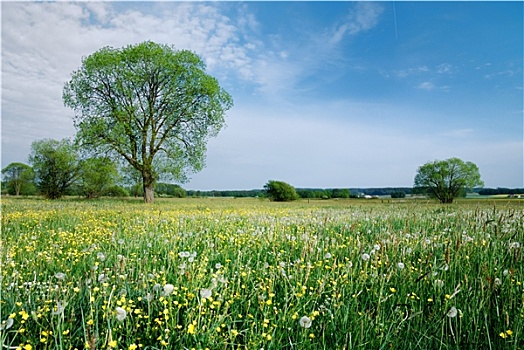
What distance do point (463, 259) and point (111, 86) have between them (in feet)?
98.5

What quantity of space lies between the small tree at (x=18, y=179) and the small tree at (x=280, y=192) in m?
33.6

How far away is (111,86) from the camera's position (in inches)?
1141

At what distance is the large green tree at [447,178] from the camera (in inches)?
2186

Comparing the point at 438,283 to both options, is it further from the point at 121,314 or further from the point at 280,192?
the point at 280,192

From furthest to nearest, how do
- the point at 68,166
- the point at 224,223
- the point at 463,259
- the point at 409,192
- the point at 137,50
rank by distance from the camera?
1. the point at 409,192
2. the point at 68,166
3. the point at 137,50
4. the point at 224,223
5. the point at 463,259

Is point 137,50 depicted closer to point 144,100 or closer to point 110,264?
point 144,100

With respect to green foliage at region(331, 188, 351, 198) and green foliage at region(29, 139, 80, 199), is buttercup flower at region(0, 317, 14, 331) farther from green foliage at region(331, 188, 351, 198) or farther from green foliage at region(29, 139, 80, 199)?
green foliage at region(331, 188, 351, 198)

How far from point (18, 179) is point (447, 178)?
222 feet

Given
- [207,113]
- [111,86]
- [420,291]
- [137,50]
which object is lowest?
[420,291]

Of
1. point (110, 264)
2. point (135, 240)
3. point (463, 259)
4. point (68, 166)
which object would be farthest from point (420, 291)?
point (68, 166)

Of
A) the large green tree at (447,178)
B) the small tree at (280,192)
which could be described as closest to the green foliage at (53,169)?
the small tree at (280,192)

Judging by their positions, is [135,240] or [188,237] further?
[188,237]

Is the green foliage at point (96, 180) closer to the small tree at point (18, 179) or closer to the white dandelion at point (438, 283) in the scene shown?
the small tree at point (18, 179)

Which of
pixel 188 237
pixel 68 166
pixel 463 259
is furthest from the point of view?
pixel 68 166
